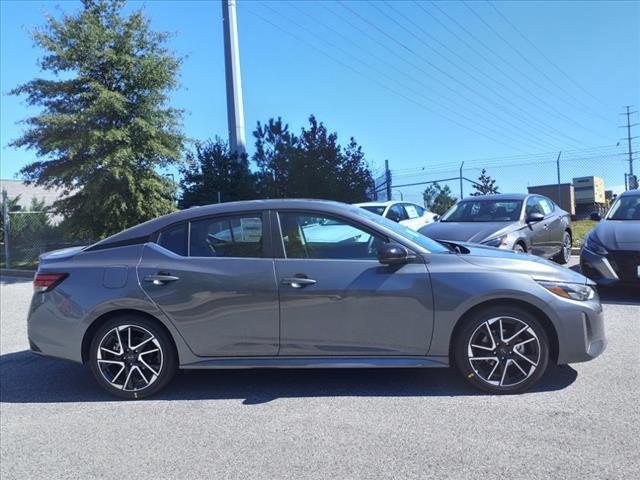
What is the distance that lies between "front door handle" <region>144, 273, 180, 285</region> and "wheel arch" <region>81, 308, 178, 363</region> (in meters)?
0.27

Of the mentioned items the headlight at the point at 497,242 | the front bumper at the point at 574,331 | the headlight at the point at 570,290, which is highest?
the headlight at the point at 497,242

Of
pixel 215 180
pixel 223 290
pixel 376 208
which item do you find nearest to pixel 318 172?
pixel 215 180

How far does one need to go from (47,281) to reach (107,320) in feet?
2.15

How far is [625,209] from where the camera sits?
8320mm

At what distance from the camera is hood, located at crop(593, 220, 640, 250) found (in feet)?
22.9

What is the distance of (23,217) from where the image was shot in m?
19.3

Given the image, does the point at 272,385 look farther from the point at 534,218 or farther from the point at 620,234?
the point at 534,218

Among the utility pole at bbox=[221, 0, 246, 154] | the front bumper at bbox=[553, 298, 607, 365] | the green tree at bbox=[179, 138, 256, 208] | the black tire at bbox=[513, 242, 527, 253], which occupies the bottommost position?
the front bumper at bbox=[553, 298, 607, 365]

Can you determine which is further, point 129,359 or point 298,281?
point 129,359

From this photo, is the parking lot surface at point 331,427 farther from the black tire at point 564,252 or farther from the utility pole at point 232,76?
the utility pole at point 232,76

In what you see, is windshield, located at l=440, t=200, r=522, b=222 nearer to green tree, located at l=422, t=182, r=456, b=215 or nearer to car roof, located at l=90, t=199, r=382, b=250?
car roof, located at l=90, t=199, r=382, b=250

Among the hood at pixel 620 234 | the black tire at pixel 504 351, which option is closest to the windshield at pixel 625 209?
the hood at pixel 620 234

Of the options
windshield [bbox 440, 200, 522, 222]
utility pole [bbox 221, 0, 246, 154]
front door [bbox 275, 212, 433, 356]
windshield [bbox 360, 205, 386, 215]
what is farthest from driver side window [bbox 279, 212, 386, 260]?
utility pole [bbox 221, 0, 246, 154]

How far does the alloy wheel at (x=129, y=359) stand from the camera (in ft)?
14.4
